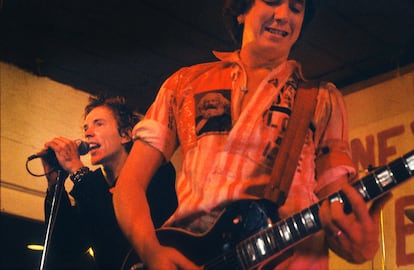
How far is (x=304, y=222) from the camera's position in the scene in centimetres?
123

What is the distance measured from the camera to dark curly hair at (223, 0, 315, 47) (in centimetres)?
145

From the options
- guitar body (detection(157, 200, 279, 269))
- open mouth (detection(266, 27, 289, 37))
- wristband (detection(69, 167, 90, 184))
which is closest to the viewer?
guitar body (detection(157, 200, 279, 269))

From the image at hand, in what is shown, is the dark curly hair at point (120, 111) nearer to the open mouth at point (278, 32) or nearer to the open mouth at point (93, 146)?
the open mouth at point (93, 146)

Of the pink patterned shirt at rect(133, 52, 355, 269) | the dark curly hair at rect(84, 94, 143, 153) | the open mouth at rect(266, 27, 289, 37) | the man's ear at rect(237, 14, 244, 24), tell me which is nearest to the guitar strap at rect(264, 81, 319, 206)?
the pink patterned shirt at rect(133, 52, 355, 269)

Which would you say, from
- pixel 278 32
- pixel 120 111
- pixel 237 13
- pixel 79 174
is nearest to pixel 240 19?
pixel 237 13

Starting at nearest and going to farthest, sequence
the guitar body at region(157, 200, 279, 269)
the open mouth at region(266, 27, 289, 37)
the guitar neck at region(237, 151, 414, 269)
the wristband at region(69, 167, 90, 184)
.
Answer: the guitar neck at region(237, 151, 414, 269) < the guitar body at region(157, 200, 279, 269) < the open mouth at region(266, 27, 289, 37) < the wristband at region(69, 167, 90, 184)

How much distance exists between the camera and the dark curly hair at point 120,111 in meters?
1.70

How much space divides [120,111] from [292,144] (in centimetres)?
58

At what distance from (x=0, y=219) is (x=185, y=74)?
116 cm

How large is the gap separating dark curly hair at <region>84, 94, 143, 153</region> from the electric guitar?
1.47ft

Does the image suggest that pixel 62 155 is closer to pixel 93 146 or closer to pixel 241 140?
pixel 93 146

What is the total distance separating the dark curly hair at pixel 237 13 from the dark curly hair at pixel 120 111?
38cm

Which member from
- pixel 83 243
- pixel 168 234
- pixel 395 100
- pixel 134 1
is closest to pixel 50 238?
pixel 83 243

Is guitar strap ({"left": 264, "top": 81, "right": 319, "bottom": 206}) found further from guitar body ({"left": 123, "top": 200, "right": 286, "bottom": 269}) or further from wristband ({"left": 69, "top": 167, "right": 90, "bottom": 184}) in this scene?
wristband ({"left": 69, "top": 167, "right": 90, "bottom": 184})
